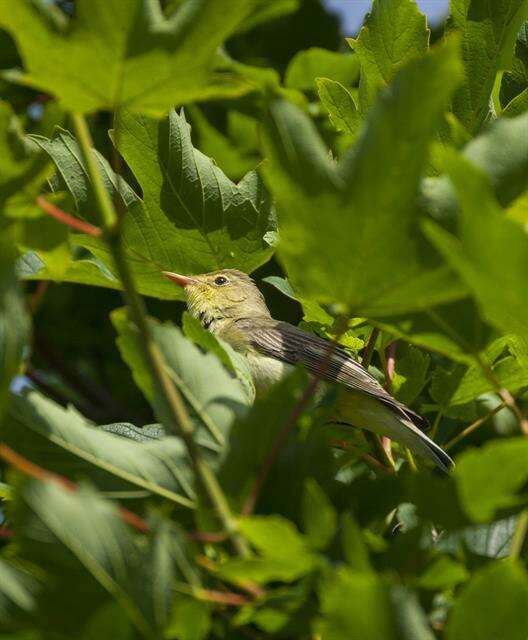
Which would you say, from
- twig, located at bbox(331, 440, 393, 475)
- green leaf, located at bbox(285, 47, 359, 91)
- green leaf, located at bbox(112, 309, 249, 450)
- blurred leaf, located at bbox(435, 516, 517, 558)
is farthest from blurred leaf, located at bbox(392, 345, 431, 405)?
green leaf, located at bbox(285, 47, 359, 91)

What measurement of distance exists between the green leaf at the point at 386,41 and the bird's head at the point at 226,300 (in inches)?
71.5

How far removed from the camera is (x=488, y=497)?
4.03ft

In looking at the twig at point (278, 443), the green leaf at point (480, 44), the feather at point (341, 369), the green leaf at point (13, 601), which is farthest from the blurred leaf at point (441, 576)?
the green leaf at point (480, 44)

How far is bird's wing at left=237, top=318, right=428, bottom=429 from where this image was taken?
119 inches

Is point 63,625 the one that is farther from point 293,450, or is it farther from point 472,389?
point 472,389

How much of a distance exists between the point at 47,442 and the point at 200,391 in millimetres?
220

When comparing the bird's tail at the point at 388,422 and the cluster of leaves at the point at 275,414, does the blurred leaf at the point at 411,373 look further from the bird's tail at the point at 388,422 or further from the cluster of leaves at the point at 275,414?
the cluster of leaves at the point at 275,414

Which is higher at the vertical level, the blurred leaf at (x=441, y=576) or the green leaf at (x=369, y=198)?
the green leaf at (x=369, y=198)

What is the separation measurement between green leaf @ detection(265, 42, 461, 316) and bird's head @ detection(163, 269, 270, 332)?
285cm

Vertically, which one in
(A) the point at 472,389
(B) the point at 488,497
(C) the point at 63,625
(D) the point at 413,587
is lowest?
(A) the point at 472,389

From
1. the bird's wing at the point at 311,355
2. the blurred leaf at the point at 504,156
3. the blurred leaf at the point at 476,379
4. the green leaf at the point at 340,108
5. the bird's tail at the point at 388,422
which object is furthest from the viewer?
the bird's wing at the point at 311,355

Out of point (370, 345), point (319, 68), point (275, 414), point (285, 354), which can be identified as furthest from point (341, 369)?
point (275, 414)

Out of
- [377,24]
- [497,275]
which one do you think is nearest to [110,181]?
[377,24]

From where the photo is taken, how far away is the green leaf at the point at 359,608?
3.62 feet
